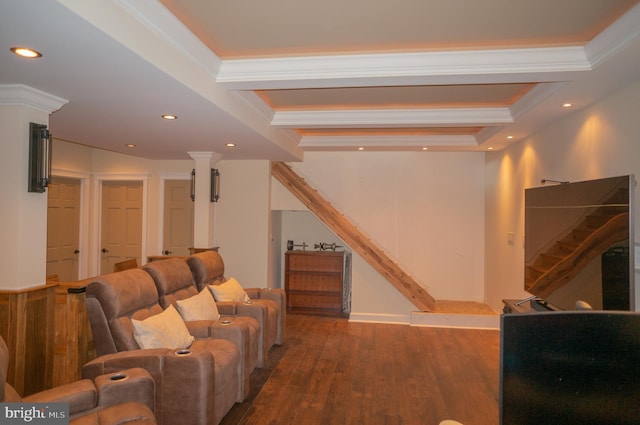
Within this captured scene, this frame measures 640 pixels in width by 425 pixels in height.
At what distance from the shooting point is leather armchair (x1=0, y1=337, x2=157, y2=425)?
1.94 metres

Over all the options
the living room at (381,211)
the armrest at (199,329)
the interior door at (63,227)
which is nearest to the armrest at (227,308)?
the armrest at (199,329)

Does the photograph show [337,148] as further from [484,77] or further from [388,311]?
[484,77]

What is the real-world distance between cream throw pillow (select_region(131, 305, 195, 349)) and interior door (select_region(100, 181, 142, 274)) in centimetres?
385

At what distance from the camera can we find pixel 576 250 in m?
3.18

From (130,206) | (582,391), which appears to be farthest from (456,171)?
(582,391)

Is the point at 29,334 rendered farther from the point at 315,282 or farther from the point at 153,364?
the point at 315,282

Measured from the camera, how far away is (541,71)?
8.99 ft

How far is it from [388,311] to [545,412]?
5.11 m

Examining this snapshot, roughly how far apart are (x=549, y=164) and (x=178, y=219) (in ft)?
17.2

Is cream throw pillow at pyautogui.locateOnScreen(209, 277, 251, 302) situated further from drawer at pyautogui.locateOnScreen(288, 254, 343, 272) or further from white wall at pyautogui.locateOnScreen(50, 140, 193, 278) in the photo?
white wall at pyautogui.locateOnScreen(50, 140, 193, 278)

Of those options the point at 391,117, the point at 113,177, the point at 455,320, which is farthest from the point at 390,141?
the point at 113,177

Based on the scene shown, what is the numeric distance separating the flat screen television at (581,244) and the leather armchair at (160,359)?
106 inches

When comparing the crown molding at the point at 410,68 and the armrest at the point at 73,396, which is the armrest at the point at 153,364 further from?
the crown molding at the point at 410,68

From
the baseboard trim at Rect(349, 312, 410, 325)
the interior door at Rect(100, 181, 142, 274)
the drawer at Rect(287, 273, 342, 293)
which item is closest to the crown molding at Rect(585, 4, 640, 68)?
the baseboard trim at Rect(349, 312, 410, 325)
